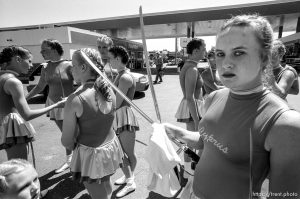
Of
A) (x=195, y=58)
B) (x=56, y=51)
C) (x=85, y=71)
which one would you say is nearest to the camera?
(x=85, y=71)

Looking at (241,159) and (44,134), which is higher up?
(241,159)

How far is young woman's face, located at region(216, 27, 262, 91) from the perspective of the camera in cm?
109

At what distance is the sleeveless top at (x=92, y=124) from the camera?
198 centimetres

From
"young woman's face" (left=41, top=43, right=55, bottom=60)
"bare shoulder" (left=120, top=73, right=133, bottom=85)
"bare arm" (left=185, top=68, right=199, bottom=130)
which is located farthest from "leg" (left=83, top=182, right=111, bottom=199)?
"young woman's face" (left=41, top=43, right=55, bottom=60)

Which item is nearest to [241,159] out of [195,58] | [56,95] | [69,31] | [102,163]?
[102,163]

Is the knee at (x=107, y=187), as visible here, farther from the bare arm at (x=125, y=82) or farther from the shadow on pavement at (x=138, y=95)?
the shadow on pavement at (x=138, y=95)

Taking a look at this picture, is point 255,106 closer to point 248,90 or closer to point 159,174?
point 248,90

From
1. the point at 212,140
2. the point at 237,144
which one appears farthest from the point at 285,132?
the point at 212,140

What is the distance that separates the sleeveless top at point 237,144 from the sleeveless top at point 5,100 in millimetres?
2297

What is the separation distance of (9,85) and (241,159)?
243 centimetres

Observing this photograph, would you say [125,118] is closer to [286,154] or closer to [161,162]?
[161,162]

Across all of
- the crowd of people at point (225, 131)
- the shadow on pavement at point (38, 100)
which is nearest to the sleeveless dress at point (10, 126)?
the crowd of people at point (225, 131)

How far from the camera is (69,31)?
1484 centimetres

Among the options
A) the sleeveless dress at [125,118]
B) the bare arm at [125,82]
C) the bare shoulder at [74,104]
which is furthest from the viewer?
the sleeveless dress at [125,118]
